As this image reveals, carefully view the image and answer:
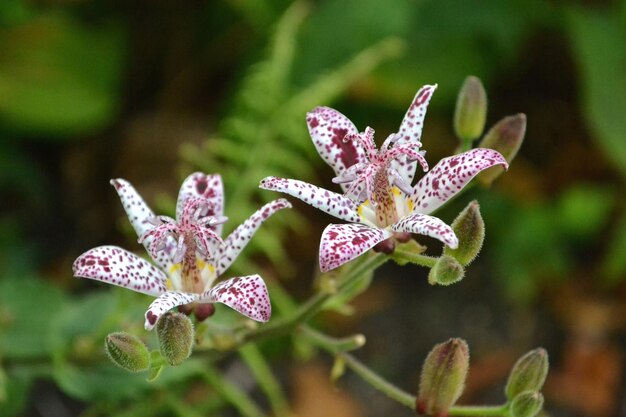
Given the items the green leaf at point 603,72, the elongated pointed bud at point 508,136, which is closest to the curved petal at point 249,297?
the elongated pointed bud at point 508,136

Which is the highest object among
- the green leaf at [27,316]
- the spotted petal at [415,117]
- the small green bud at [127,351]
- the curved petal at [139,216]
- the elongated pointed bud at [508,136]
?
the spotted petal at [415,117]

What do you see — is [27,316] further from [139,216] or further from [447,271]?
[447,271]

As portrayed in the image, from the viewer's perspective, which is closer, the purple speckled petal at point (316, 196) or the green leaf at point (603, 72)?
the purple speckled petal at point (316, 196)

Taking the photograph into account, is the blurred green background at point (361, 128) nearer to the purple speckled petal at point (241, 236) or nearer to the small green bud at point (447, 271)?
the purple speckled petal at point (241, 236)

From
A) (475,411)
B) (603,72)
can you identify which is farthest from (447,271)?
(603,72)

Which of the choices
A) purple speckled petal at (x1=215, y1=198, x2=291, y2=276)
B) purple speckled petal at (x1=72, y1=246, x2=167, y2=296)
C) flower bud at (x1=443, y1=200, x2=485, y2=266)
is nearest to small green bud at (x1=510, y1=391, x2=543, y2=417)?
flower bud at (x1=443, y1=200, x2=485, y2=266)

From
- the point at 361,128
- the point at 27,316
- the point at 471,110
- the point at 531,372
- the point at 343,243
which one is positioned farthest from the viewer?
the point at 361,128
